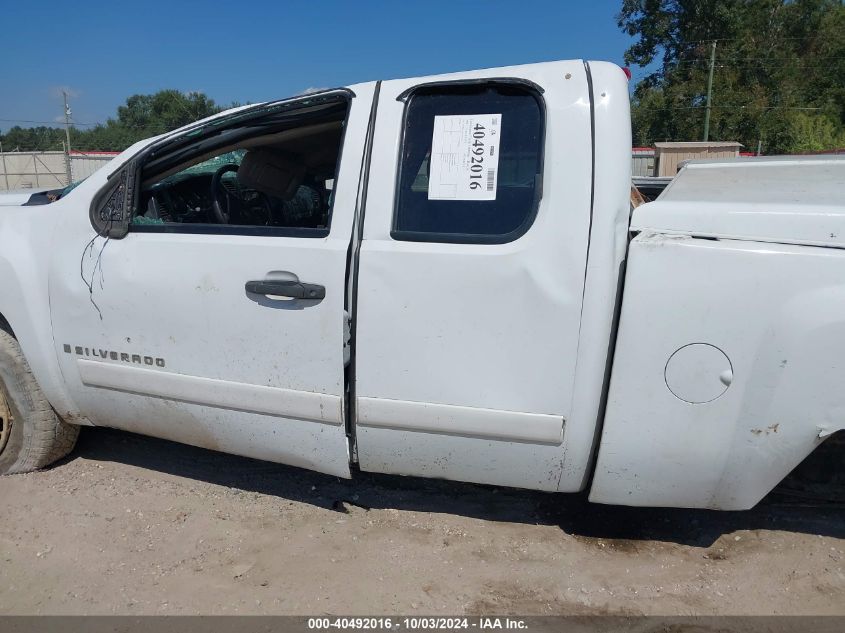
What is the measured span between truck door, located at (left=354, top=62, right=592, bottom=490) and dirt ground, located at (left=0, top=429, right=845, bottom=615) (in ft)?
1.45

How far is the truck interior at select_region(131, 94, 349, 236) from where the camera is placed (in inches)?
109

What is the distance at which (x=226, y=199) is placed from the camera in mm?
3316

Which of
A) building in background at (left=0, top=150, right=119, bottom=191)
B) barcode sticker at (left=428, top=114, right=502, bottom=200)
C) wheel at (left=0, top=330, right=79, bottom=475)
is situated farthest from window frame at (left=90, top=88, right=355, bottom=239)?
building in background at (left=0, top=150, right=119, bottom=191)

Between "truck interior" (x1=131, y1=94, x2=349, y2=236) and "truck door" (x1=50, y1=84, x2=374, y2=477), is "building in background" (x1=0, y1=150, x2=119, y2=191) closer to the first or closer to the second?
"truck interior" (x1=131, y1=94, x2=349, y2=236)

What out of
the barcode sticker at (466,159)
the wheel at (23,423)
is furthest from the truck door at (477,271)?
the wheel at (23,423)

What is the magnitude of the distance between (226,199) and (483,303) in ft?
5.57

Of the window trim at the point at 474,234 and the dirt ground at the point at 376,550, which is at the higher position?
the window trim at the point at 474,234

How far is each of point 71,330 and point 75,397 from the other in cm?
33

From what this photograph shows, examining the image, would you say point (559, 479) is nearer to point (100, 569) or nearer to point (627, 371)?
point (627, 371)

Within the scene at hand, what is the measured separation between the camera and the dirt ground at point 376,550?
240cm

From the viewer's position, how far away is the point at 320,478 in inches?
130

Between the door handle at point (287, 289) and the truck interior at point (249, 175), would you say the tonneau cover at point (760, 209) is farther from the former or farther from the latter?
the truck interior at point (249, 175)

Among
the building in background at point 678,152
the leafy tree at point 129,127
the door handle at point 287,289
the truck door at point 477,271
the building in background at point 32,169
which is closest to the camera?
the truck door at point 477,271

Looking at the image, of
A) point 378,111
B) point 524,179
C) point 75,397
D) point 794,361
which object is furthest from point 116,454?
point 794,361
